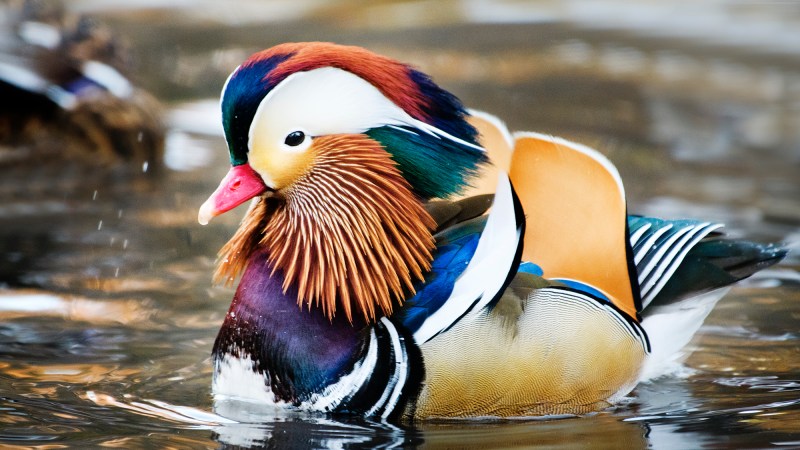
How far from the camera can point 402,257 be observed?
382 cm

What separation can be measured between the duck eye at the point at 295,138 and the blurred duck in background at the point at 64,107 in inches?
163

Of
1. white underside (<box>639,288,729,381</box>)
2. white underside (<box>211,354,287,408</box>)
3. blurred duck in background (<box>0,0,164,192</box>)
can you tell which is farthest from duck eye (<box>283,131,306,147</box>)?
blurred duck in background (<box>0,0,164,192</box>)

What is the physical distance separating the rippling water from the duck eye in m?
0.85

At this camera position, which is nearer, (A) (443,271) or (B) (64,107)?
(A) (443,271)

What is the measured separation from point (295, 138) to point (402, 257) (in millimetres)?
490

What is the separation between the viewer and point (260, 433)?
3.75 meters

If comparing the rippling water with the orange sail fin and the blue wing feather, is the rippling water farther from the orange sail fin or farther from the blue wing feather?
the orange sail fin

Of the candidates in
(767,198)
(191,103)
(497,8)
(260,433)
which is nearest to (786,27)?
(497,8)

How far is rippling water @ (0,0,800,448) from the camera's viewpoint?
3.82 metres

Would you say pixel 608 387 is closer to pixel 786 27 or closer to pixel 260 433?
pixel 260 433

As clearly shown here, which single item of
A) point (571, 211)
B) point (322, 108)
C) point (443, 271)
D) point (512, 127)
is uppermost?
point (512, 127)

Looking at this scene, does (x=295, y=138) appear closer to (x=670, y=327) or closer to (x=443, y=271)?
(x=443, y=271)

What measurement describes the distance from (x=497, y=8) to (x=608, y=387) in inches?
337

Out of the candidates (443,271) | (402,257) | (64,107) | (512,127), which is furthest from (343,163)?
(512,127)
